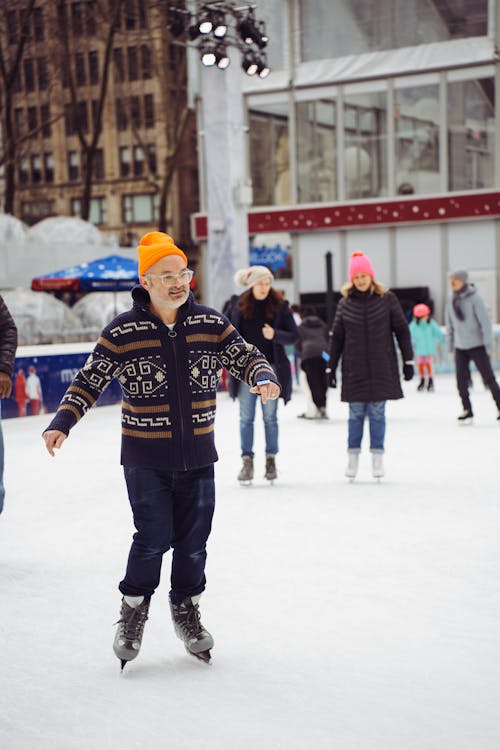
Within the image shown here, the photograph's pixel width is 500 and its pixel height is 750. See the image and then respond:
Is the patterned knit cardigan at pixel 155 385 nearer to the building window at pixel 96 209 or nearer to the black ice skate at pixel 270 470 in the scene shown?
the black ice skate at pixel 270 470

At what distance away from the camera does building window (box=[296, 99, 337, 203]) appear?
2700cm

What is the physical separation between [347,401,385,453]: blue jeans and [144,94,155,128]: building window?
153 ft

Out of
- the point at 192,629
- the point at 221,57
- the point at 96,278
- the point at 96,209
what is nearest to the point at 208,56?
the point at 221,57

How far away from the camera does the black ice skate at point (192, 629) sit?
11.6 feet

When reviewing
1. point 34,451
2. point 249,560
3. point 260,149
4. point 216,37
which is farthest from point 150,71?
point 249,560

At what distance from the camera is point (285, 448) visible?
9711 mm

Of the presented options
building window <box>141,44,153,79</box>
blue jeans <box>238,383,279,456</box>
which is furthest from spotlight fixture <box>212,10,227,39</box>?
building window <box>141,44,153,79</box>

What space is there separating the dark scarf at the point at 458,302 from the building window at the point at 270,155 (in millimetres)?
17717

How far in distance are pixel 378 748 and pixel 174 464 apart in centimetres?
118

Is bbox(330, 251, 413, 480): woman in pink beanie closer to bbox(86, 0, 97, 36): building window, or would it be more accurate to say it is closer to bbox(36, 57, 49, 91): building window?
bbox(86, 0, 97, 36): building window

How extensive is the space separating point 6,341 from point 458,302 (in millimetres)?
6335

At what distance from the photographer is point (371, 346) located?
24.0 feet

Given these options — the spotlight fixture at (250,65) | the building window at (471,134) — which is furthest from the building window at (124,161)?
the spotlight fixture at (250,65)

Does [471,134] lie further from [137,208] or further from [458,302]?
[137,208]
